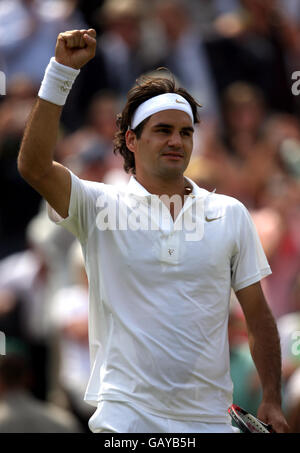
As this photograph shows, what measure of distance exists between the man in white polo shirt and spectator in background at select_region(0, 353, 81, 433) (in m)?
2.01

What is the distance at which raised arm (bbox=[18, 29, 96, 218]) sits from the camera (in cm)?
390

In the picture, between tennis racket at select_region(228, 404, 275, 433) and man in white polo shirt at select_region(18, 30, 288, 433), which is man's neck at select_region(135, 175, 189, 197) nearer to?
man in white polo shirt at select_region(18, 30, 288, 433)

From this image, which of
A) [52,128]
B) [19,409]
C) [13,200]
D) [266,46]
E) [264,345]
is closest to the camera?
[52,128]

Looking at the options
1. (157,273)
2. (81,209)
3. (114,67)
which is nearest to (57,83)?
(81,209)

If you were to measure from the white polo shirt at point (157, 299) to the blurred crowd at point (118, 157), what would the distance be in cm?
185

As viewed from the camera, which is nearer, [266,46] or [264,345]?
[264,345]

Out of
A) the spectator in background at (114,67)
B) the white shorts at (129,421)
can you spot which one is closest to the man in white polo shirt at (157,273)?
the white shorts at (129,421)

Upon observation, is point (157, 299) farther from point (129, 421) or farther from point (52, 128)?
point (52, 128)

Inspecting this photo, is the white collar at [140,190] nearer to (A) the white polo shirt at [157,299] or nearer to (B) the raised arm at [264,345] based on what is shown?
(A) the white polo shirt at [157,299]

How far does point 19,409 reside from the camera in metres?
6.08

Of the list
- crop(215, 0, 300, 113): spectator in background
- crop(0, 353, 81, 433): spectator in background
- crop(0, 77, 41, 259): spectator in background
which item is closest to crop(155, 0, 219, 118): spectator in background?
crop(215, 0, 300, 113): spectator in background

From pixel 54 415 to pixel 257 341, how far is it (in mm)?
2352

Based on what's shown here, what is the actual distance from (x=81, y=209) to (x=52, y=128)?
0.41 meters

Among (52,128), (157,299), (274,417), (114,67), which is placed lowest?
(274,417)
